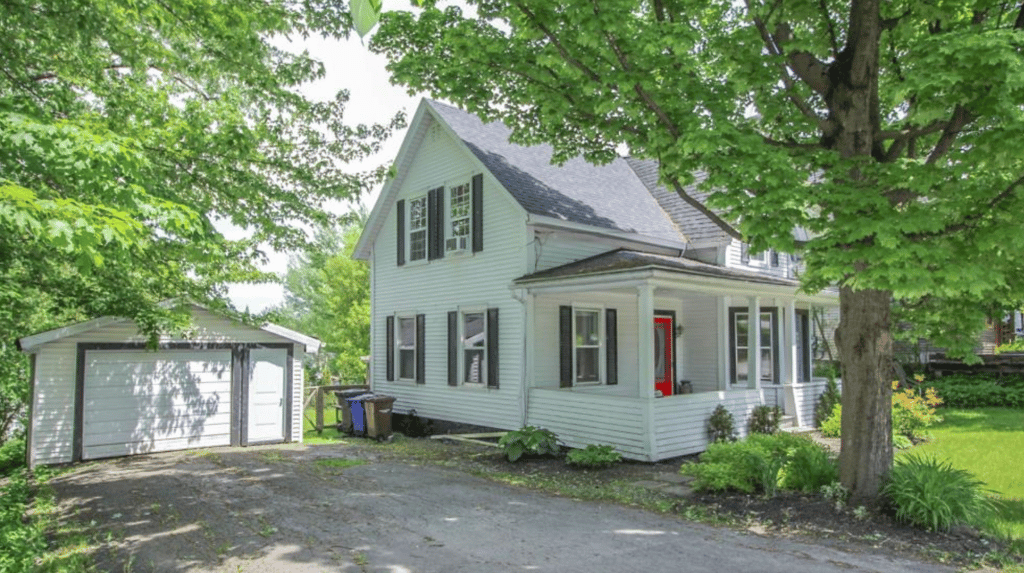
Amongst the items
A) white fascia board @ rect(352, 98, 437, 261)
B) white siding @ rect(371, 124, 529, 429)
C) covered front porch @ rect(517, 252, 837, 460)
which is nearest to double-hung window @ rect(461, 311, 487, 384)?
white siding @ rect(371, 124, 529, 429)

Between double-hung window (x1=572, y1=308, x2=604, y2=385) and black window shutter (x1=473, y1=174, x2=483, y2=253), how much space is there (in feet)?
8.39

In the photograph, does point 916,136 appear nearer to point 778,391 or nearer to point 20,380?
point 778,391

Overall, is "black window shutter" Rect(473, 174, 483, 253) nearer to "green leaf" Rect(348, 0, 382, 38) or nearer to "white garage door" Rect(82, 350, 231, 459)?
"white garage door" Rect(82, 350, 231, 459)

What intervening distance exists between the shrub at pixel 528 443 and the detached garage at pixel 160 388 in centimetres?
546

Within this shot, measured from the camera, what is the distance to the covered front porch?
11188 millimetres

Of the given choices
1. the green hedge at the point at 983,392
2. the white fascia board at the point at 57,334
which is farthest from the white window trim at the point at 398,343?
the green hedge at the point at 983,392

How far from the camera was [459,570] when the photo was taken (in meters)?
5.77

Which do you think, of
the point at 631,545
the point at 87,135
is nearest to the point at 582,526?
the point at 631,545

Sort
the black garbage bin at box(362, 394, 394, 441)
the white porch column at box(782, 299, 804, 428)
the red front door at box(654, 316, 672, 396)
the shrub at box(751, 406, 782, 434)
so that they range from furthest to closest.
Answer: the red front door at box(654, 316, 672, 396)
the black garbage bin at box(362, 394, 394, 441)
the white porch column at box(782, 299, 804, 428)
the shrub at box(751, 406, 782, 434)

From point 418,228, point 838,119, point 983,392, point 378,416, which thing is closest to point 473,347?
point 378,416

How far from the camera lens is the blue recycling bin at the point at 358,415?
15375 mm

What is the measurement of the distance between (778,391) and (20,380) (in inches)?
652

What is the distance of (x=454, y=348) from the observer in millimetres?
14961

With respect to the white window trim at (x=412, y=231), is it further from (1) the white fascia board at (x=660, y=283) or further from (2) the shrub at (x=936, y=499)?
(2) the shrub at (x=936, y=499)
